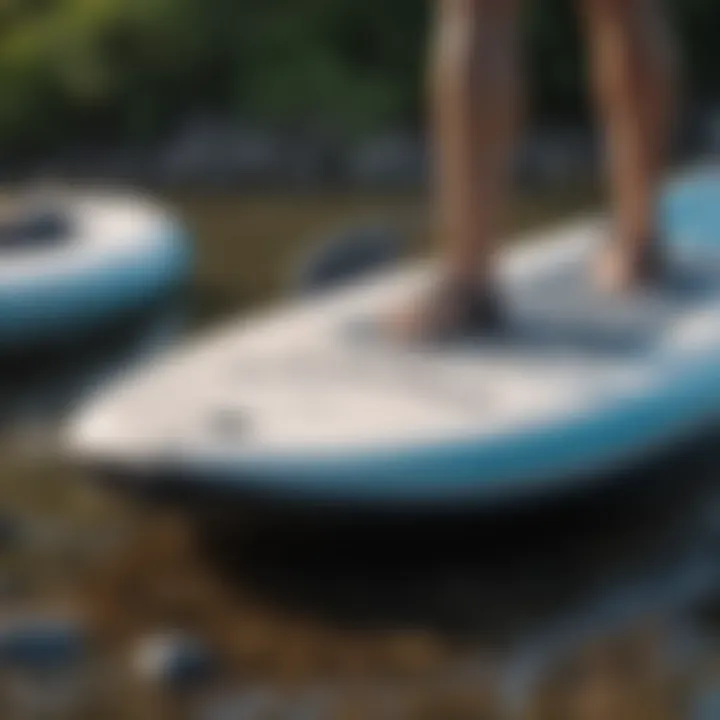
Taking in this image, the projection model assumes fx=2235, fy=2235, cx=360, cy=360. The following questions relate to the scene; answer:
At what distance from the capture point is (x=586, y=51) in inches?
341

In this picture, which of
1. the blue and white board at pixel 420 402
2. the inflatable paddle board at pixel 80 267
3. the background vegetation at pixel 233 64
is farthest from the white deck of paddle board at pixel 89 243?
the background vegetation at pixel 233 64

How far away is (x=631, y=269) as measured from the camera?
4.46m

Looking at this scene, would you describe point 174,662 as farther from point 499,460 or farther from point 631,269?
point 631,269

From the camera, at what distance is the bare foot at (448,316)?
4062 mm

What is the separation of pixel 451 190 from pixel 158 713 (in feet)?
4.22

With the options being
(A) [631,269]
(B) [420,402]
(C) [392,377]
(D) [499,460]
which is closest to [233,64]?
(A) [631,269]

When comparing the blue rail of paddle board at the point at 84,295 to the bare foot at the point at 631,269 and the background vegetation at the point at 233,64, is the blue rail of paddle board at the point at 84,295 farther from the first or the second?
the background vegetation at the point at 233,64

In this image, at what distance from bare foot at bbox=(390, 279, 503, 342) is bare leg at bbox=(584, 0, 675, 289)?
43 centimetres

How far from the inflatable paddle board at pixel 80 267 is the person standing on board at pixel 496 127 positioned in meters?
1.36

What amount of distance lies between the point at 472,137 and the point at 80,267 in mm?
1609

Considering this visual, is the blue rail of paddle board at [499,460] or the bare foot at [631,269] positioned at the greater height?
the bare foot at [631,269]

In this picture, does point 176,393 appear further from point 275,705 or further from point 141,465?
point 275,705

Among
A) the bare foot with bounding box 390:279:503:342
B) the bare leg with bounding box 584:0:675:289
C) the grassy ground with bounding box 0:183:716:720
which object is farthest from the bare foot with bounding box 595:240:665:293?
the grassy ground with bounding box 0:183:716:720

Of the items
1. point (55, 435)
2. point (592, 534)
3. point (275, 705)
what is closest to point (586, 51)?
point (55, 435)
